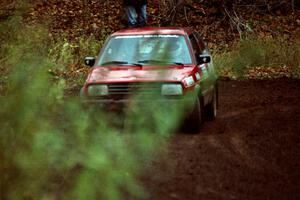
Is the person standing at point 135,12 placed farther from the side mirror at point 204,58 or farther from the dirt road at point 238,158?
the side mirror at point 204,58

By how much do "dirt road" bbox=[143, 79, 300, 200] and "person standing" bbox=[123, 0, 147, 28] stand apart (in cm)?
588

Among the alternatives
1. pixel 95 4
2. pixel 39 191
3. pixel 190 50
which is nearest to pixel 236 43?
pixel 95 4

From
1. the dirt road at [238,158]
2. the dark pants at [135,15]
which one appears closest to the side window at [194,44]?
the dirt road at [238,158]

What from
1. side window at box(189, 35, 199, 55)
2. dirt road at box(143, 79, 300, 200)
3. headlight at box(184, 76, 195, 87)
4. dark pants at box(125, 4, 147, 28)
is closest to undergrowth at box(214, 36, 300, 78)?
dark pants at box(125, 4, 147, 28)

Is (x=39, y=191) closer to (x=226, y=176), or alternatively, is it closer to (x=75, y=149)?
(x=75, y=149)

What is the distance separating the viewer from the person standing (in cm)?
1956

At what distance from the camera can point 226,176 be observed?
7676 millimetres

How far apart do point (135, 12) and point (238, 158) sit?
37.8ft

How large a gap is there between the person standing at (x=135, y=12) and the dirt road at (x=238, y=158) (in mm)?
5883

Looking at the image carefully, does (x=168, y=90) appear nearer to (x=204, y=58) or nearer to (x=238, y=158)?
(x=238, y=158)

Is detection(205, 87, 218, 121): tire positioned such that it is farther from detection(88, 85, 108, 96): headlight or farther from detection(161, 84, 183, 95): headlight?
detection(88, 85, 108, 96): headlight

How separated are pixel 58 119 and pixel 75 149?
0.12 meters

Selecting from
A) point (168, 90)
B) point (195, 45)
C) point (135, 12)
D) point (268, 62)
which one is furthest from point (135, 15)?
point (168, 90)

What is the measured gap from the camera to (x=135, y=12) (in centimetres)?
1967
